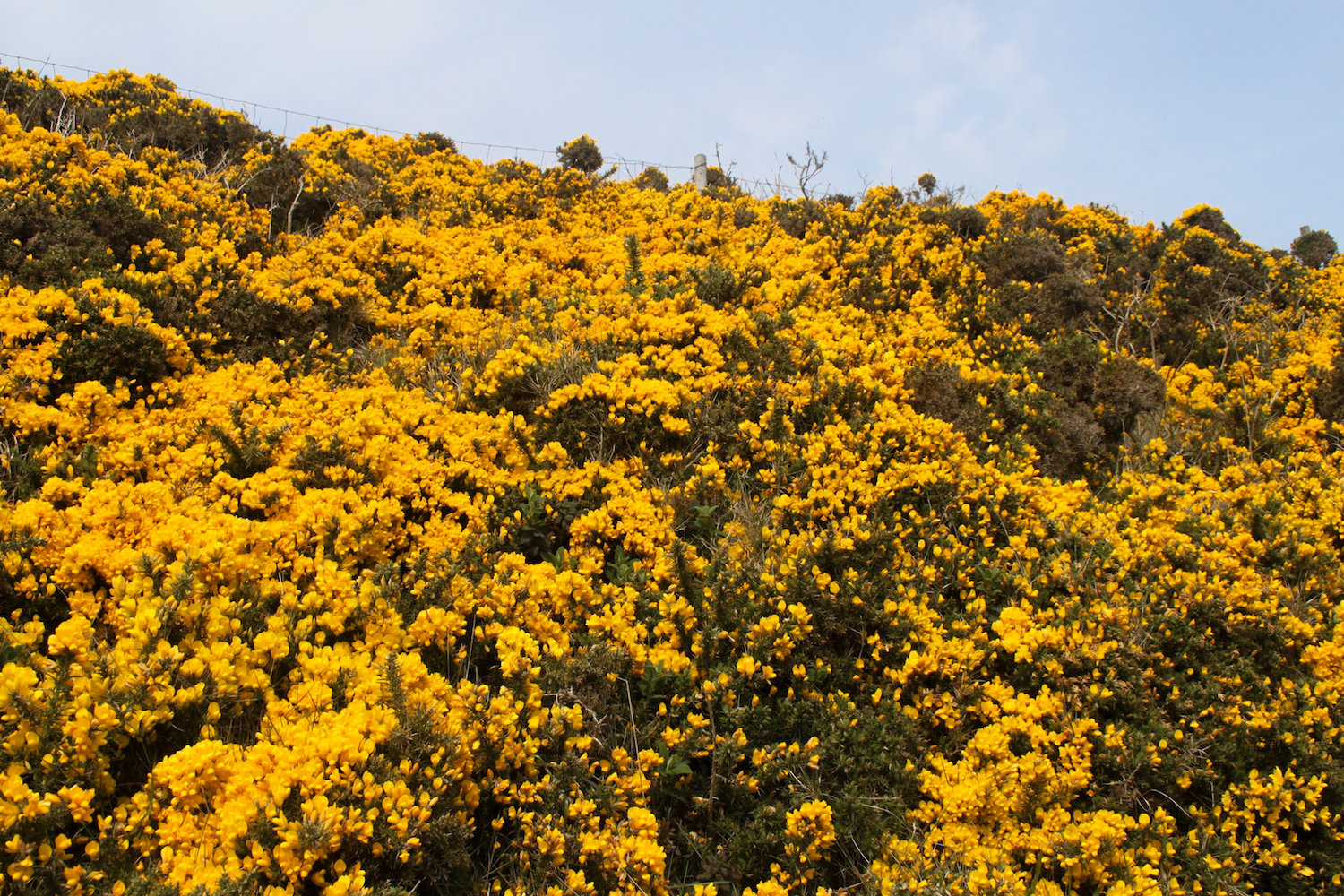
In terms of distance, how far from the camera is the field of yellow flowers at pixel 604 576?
2.64 m

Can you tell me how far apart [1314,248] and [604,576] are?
11.0m

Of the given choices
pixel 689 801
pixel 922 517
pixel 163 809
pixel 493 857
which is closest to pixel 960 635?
pixel 922 517

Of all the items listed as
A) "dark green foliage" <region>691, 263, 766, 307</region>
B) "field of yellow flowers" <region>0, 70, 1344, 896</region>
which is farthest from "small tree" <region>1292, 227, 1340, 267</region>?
"dark green foliage" <region>691, 263, 766, 307</region>

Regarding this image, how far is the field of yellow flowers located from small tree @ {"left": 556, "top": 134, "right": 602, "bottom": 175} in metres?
3.92

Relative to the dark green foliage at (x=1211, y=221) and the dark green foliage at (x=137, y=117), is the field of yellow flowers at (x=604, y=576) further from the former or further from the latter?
the dark green foliage at (x=1211, y=221)

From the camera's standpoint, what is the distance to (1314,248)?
31.5 ft

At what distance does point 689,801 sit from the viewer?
315 centimetres

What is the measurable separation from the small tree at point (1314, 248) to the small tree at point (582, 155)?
951 centimetres

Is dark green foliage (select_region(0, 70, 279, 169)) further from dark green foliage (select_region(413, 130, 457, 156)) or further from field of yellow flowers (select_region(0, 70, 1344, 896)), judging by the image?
dark green foliage (select_region(413, 130, 457, 156))

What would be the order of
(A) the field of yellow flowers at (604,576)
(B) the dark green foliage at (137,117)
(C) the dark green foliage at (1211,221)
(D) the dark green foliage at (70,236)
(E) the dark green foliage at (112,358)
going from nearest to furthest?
(A) the field of yellow flowers at (604,576), (E) the dark green foliage at (112,358), (D) the dark green foliage at (70,236), (B) the dark green foliage at (137,117), (C) the dark green foliage at (1211,221)

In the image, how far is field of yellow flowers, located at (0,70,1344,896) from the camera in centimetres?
264

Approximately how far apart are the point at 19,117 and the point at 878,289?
8074 mm

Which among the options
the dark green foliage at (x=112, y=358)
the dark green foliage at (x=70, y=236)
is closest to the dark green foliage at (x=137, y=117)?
the dark green foliage at (x=70, y=236)

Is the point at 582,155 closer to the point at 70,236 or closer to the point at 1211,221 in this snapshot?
the point at 70,236
